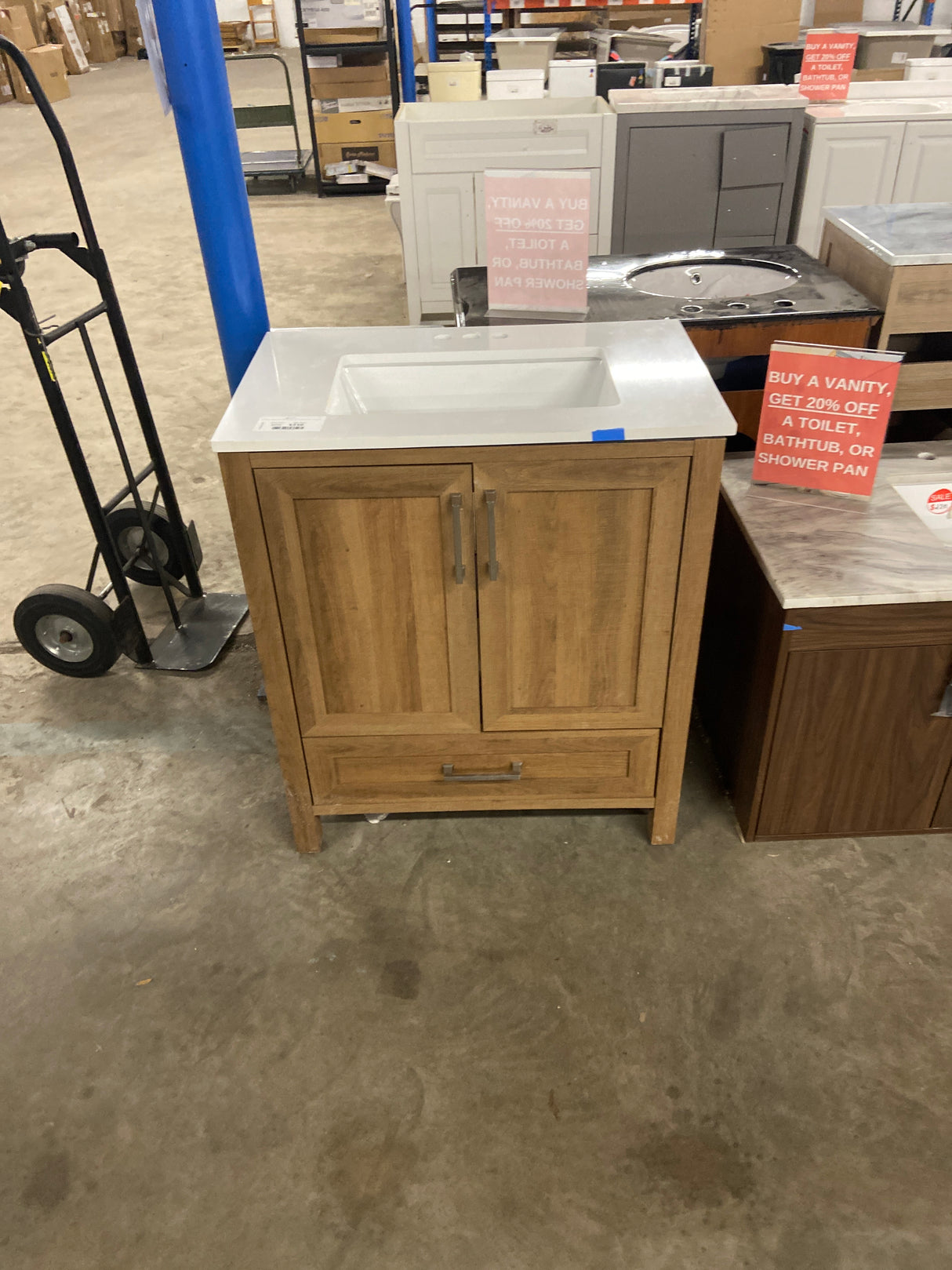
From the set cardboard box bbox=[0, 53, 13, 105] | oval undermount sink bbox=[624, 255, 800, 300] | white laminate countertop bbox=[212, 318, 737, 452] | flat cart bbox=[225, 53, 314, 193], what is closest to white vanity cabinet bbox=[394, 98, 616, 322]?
oval undermount sink bbox=[624, 255, 800, 300]

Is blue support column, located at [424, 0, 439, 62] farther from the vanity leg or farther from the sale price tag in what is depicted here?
the vanity leg

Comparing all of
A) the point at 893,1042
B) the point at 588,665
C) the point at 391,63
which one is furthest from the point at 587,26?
the point at 893,1042

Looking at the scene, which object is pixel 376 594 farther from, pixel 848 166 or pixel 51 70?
pixel 51 70

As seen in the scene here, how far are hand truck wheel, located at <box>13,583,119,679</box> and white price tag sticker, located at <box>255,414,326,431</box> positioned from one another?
108 centimetres

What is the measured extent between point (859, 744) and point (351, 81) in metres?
6.53

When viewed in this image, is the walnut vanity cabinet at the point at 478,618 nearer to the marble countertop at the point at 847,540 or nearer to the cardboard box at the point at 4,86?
the marble countertop at the point at 847,540

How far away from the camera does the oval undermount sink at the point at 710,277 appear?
239 cm

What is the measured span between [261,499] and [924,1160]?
1476 mm

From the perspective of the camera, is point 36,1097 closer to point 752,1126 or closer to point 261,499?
point 261,499

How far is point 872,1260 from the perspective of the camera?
4.38ft

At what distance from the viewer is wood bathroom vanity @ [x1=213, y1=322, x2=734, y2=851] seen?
1521mm

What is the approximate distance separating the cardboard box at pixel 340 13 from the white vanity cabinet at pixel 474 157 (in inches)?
114

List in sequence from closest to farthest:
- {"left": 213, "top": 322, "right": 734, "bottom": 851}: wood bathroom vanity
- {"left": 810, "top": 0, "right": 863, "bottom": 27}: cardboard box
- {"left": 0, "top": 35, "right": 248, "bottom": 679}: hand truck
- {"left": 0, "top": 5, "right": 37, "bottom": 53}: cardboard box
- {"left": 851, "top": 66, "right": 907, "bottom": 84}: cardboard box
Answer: {"left": 213, "top": 322, "right": 734, "bottom": 851}: wood bathroom vanity
{"left": 0, "top": 35, "right": 248, "bottom": 679}: hand truck
{"left": 851, "top": 66, "right": 907, "bottom": 84}: cardboard box
{"left": 810, "top": 0, "right": 863, "bottom": 27}: cardboard box
{"left": 0, "top": 5, "right": 37, "bottom": 53}: cardboard box

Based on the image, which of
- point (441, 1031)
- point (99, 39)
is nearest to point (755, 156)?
point (441, 1031)
